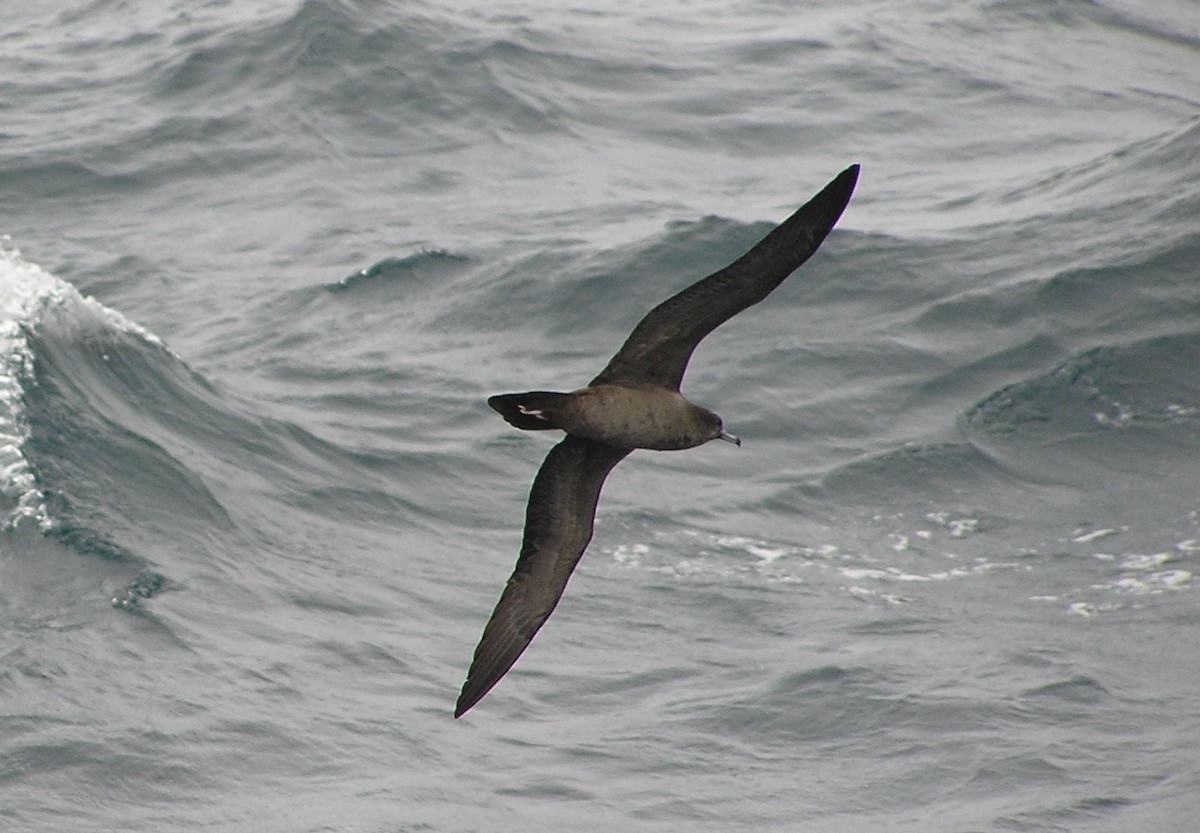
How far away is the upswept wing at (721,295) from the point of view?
7.87 meters

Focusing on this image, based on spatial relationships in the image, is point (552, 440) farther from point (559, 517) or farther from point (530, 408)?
point (530, 408)

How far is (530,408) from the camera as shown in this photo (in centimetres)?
754

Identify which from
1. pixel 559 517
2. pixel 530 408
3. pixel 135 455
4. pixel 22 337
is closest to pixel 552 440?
pixel 135 455

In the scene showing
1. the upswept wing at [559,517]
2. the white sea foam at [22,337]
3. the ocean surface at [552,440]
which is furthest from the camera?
the white sea foam at [22,337]

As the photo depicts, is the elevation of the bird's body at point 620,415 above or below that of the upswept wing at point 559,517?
above

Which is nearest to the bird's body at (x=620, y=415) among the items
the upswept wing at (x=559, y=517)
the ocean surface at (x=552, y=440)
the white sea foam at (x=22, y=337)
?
the upswept wing at (x=559, y=517)

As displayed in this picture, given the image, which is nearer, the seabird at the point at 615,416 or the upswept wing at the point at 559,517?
the seabird at the point at 615,416

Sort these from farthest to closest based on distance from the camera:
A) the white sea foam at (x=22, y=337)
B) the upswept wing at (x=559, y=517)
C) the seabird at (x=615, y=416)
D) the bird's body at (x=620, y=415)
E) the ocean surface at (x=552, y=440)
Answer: the white sea foam at (x=22, y=337) < the ocean surface at (x=552, y=440) < the upswept wing at (x=559, y=517) < the seabird at (x=615, y=416) < the bird's body at (x=620, y=415)

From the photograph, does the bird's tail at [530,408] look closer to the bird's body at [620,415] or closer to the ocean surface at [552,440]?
the bird's body at [620,415]

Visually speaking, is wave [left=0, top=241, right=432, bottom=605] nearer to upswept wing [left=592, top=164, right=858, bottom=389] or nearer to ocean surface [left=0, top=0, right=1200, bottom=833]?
ocean surface [left=0, top=0, right=1200, bottom=833]

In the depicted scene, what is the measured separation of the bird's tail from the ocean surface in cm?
402

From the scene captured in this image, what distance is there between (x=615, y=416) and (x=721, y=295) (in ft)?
2.20

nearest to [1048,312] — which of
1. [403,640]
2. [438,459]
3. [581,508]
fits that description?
[438,459]

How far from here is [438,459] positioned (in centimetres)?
1504
